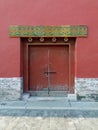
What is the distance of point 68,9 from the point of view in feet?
37.0

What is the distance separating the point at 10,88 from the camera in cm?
1138

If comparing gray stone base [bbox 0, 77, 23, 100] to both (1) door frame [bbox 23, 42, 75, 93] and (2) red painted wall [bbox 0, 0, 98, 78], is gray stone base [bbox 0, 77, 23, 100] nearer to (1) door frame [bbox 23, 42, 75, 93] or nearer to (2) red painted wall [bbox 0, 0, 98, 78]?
(2) red painted wall [bbox 0, 0, 98, 78]

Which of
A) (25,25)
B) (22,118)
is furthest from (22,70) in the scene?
(22,118)

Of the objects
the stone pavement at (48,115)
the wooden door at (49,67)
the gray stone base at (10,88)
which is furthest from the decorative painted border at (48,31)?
the stone pavement at (48,115)

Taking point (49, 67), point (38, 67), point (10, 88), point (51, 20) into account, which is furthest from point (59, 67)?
point (10, 88)

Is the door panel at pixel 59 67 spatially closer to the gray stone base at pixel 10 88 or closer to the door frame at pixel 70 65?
the door frame at pixel 70 65

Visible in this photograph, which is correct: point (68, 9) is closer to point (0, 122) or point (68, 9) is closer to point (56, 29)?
point (56, 29)

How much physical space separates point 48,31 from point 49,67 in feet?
5.15

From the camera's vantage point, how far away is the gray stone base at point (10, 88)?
1136 centimetres

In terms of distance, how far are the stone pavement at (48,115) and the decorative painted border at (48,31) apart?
8.50 feet

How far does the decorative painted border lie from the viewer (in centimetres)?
1122

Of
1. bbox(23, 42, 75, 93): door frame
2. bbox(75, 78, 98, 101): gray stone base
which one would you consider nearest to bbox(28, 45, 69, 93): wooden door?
bbox(23, 42, 75, 93): door frame

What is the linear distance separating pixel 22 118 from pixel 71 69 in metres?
4.15

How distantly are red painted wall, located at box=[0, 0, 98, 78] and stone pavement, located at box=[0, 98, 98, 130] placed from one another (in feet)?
4.55
